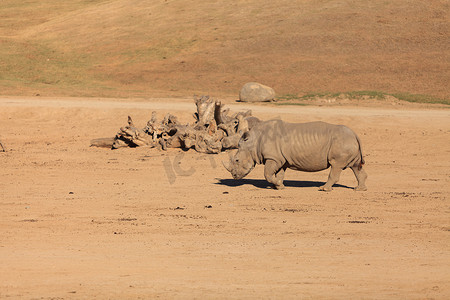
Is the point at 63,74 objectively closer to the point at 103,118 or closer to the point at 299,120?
the point at 103,118

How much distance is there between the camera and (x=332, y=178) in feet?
46.5

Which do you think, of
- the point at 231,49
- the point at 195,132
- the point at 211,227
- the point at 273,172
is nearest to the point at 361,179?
the point at 273,172

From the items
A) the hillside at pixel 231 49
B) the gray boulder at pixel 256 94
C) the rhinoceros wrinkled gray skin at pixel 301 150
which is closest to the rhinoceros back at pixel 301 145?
the rhinoceros wrinkled gray skin at pixel 301 150

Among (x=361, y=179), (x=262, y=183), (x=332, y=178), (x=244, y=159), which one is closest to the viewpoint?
(x=332, y=178)

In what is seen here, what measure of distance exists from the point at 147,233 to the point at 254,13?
169 feet

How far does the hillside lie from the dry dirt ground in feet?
66.1

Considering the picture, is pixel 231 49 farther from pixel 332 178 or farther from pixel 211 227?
pixel 211 227

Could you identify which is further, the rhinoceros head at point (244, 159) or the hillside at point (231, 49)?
the hillside at point (231, 49)

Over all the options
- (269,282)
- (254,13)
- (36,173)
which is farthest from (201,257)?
(254,13)

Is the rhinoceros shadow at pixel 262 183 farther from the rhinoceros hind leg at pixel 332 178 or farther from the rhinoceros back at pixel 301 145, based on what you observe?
the rhinoceros back at pixel 301 145

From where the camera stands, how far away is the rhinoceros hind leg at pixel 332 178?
46.0 ft

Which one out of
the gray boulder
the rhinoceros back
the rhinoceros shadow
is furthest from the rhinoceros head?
the gray boulder

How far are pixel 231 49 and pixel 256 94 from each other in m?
18.0

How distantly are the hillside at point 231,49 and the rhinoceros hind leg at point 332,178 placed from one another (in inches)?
968
